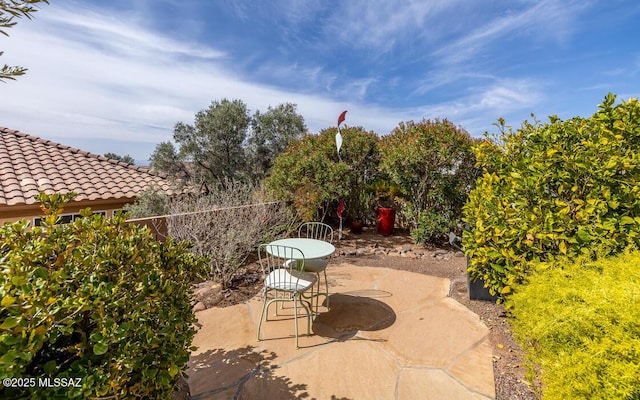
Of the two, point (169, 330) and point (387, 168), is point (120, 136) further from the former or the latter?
point (169, 330)

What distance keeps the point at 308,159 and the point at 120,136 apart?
427 inches

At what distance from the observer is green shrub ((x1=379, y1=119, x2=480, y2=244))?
6129mm

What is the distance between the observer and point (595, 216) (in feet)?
8.07

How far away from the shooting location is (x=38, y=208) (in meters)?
7.22

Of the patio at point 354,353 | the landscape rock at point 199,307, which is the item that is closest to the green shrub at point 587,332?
the patio at point 354,353

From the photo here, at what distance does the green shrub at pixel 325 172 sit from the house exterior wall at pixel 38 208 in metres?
4.61

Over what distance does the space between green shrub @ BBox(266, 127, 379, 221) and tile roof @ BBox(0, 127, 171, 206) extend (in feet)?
17.0

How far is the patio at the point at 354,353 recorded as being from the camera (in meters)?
2.26

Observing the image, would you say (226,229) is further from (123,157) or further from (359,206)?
(123,157)

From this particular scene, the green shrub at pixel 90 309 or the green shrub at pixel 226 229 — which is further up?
the green shrub at pixel 90 309

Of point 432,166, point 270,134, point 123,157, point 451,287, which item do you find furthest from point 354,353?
point 123,157

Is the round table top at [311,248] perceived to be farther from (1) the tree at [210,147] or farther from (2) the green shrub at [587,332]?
(1) the tree at [210,147]

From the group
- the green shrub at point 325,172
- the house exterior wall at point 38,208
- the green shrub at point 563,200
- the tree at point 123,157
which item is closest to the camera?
the green shrub at point 563,200

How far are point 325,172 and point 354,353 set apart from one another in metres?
4.65
